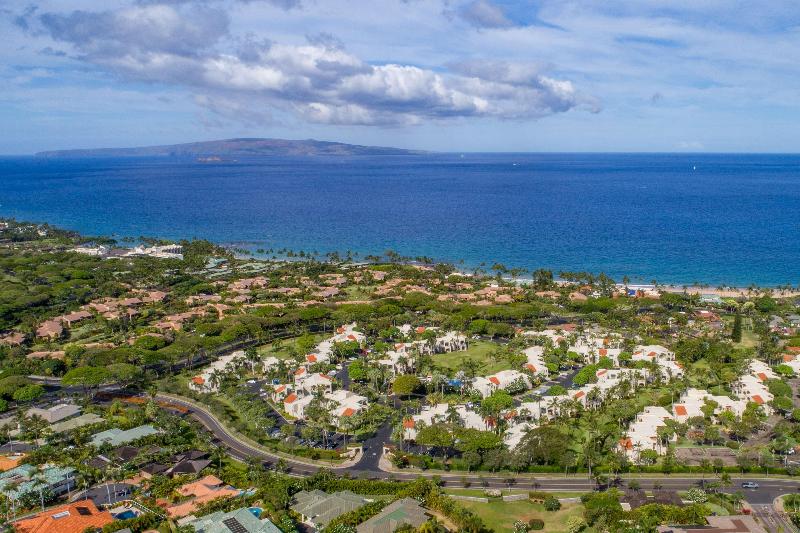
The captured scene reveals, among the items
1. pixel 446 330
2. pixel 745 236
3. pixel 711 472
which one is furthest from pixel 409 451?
pixel 745 236

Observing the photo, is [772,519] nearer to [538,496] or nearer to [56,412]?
[538,496]

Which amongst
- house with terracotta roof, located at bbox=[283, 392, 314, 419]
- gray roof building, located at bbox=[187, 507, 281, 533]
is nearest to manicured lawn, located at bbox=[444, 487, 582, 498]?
gray roof building, located at bbox=[187, 507, 281, 533]

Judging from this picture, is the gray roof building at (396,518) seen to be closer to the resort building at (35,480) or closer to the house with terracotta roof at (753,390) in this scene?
the resort building at (35,480)

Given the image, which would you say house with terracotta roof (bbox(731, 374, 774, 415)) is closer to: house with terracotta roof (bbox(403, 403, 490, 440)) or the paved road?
the paved road

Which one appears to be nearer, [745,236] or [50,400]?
[50,400]

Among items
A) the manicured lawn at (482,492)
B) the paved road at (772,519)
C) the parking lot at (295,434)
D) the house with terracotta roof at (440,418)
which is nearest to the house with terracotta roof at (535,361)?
the house with terracotta roof at (440,418)

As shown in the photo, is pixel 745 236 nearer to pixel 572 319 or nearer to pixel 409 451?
pixel 572 319

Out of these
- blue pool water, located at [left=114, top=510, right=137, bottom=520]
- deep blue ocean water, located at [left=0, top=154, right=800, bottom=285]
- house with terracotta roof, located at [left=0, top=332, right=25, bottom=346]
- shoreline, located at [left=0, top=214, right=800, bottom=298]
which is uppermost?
deep blue ocean water, located at [left=0, top=154, right=800, bottom=285]

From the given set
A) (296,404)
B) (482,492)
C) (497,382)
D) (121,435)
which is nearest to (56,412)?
(121,435)
